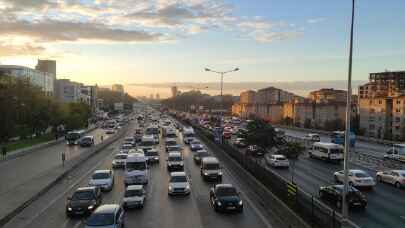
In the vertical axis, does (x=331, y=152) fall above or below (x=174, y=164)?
above

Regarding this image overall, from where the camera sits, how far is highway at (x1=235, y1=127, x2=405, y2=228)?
18531 mm

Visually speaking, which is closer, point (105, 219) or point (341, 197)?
point (105, 219)

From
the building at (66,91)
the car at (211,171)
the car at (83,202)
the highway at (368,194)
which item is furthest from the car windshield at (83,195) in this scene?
the building at (66,91)

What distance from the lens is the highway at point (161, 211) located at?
60.1 ft

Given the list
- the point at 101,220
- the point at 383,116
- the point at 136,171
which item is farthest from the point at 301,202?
the point at 383,116

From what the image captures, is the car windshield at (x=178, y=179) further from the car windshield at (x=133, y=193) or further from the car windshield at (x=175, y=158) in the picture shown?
the car windshield at (x=175, y=158)

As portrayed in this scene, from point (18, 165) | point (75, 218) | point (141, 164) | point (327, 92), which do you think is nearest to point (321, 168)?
point (141, 164)

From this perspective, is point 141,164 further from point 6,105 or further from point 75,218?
point 6,105

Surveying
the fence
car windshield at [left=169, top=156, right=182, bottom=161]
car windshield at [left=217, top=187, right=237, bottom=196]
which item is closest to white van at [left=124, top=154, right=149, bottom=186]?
car windshield at [left=169, top=156, right=182, bottom=161]

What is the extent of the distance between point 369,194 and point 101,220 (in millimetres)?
17154

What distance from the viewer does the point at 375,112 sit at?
8931 centimetres

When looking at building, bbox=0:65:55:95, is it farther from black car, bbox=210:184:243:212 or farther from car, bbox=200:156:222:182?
black car, bbox=210:184:243:212

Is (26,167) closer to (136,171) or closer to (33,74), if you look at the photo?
(136,171)

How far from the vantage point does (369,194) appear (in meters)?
25.3
